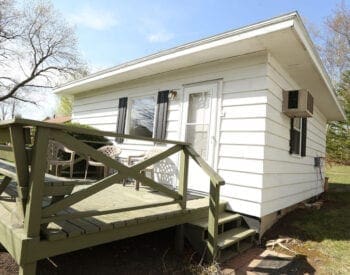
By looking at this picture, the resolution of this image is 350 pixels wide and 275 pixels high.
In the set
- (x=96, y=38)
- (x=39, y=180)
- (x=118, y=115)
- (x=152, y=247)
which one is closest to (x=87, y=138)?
(x=118, y=115)

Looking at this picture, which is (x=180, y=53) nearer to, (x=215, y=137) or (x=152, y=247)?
(x=215, y=137)

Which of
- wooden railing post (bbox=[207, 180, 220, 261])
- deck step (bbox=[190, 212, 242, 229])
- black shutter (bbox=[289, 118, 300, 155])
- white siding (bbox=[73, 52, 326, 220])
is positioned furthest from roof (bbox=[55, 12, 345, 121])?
deck step (bbox=[190, 212, 242, 229])

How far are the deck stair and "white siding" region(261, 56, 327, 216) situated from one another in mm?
409

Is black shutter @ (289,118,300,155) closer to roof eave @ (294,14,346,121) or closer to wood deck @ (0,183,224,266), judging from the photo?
roof eave @ (294,14,346,121)

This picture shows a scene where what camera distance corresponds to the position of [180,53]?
466cm

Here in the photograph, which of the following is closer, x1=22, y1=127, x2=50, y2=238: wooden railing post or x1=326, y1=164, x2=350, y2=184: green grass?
x1=22, y1=127, x2=50, y2=238: wooden railing post

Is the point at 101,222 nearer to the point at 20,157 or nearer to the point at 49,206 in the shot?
the point at 49,206

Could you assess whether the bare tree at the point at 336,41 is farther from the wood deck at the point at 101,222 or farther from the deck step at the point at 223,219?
the wood deck at the point at 101,222

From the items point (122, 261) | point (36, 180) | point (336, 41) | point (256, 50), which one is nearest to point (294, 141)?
point (256, 50)

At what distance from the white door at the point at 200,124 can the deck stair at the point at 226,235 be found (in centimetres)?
78

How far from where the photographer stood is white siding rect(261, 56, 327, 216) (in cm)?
427

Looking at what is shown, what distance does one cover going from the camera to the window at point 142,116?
19.7 ft

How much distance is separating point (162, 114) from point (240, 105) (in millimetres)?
1686

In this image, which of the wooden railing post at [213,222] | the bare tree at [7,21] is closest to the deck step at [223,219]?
the wooden railing post at [213,222]
